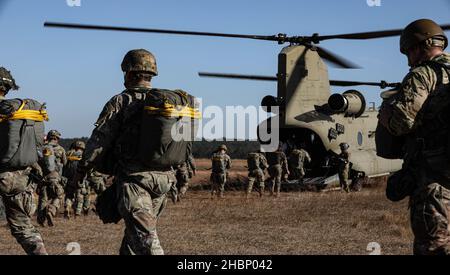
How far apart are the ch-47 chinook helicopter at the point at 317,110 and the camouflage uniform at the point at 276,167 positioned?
3.11 feet

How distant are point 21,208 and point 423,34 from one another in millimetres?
4113

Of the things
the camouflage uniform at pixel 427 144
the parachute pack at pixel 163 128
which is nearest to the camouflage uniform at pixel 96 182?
the parachute pack at pixel 163 128

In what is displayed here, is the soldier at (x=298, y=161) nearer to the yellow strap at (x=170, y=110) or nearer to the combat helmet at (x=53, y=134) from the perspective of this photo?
the combat helmet at (x=53, y=134)

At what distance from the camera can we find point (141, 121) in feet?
17.1

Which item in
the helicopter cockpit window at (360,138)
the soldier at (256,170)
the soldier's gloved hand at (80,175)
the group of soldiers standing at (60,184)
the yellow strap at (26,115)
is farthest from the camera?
the helicopter cockpit window at (360,138)

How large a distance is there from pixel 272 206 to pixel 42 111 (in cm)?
866

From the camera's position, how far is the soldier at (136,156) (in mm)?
→ 5016

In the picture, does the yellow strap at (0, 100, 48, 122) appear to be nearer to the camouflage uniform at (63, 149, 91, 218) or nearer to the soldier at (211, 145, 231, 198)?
the camouflage uniform at (63, 149, 91, 218)

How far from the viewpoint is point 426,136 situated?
4.44 meters

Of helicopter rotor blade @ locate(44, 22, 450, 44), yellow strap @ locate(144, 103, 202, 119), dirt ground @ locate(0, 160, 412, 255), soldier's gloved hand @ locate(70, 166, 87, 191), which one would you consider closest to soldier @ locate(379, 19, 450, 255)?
yellow strap @ locate(144, 103, 202, 119)

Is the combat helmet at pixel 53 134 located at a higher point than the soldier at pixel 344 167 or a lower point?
higher
